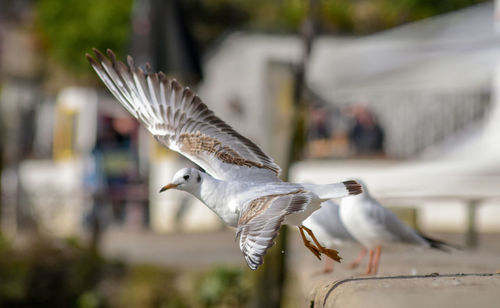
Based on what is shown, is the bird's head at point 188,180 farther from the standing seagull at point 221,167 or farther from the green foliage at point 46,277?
the green foliage at point 46,277

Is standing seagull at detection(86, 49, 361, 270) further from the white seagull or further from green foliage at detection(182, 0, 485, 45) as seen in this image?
green foliage at detection(182, 0, 485, 45)

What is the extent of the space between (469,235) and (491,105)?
402 cm

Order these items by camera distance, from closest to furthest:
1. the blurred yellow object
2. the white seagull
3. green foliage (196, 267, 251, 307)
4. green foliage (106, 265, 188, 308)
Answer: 1. the white seagull
2. green foliage (196, 267, 251, 307)
3. green foliage (106, 265, 188, 308)
4. the blurred yellow object

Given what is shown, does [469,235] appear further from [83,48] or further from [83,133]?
[83,48]

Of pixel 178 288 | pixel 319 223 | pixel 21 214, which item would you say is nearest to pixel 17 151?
pixel 21 214

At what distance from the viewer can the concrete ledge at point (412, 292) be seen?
7.63 feet

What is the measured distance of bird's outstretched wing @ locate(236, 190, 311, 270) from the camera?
88.1 inches

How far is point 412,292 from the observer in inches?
97.6

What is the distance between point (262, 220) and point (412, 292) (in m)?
0.50

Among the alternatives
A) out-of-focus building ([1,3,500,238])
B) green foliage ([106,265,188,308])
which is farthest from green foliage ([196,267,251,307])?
out-of-focus building ([1,3,500,238])

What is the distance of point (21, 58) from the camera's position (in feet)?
95.9

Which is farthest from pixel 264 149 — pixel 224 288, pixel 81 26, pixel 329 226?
pixel 81 26

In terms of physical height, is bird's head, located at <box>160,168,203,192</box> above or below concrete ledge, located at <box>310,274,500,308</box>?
above

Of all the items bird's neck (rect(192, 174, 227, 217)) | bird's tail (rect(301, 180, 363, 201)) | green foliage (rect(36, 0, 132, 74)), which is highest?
green foliage (rect(36, 0, 132, 74))
